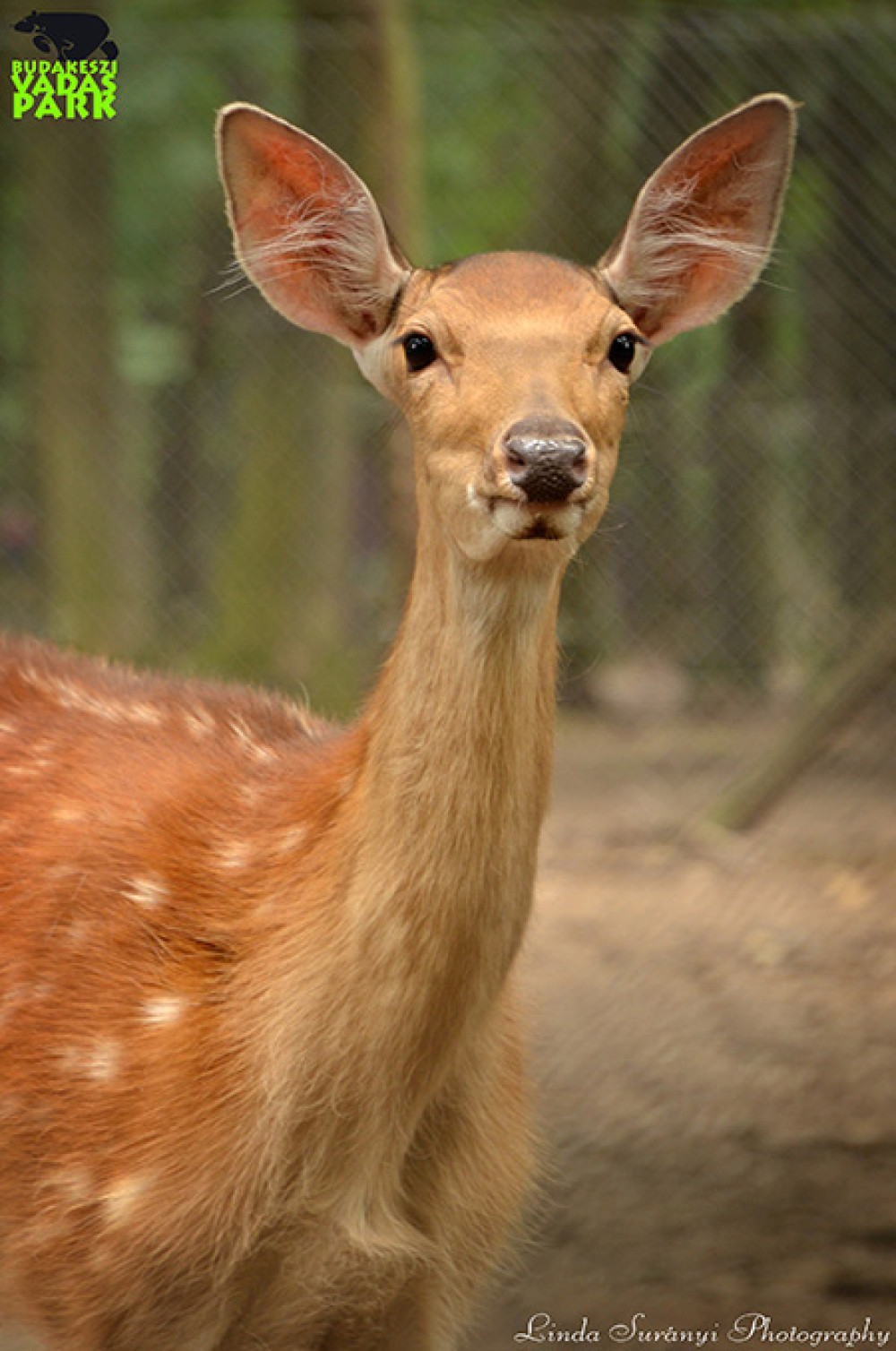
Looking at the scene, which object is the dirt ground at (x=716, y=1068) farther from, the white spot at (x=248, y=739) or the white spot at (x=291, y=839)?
the white spot at (x=291, y=839)

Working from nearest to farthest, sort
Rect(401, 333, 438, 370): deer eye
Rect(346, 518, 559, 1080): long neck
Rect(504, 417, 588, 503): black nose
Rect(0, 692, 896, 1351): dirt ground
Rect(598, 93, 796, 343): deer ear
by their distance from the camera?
Rect(504, 417, 588, 503): black nose
Rect(346, 518, 559, 1080): long neck
Rect(401, 333, 438, 370): deer eye
Rect(598, 93, 796, 343): deer ear
Rect(0, 692, 896, 1351): dirt ground

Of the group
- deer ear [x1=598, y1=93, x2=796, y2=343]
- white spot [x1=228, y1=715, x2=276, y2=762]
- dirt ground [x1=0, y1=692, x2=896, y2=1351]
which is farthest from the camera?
dirt ground [x1=0, y1=692, x2=896, y2=1351]

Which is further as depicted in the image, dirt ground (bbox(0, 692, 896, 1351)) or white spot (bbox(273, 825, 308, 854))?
dirt ground (bbox(0, 692, 896, 1351))

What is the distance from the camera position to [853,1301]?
3830 mm

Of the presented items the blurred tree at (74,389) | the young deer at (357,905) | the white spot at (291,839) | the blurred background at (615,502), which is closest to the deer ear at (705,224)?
the young deer at (357,905)

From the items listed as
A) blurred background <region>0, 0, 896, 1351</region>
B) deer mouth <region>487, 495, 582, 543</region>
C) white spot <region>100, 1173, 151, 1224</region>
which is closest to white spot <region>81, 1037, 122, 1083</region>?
white spot <region>100, 1173, 151, 1224</region>

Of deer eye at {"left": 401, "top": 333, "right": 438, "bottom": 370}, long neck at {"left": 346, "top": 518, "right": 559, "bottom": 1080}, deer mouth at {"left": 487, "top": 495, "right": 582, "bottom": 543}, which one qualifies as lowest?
long neck at {"left": 346, "top": 518, "right": 559, "bottom": 1080}

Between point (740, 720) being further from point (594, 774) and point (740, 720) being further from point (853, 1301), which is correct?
point (853, 1301)

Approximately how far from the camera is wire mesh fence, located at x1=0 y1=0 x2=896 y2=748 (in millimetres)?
7273

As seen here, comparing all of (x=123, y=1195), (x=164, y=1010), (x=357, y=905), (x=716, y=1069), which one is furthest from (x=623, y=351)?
(x=716, y=1069)

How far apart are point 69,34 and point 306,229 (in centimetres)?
525

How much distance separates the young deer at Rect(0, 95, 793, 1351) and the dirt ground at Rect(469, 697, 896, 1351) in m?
0.80

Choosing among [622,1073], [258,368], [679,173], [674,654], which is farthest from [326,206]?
[674,654]

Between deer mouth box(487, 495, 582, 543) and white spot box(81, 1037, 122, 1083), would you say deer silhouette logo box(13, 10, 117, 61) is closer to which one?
white spot box(81, 1037, 122, 1083)
